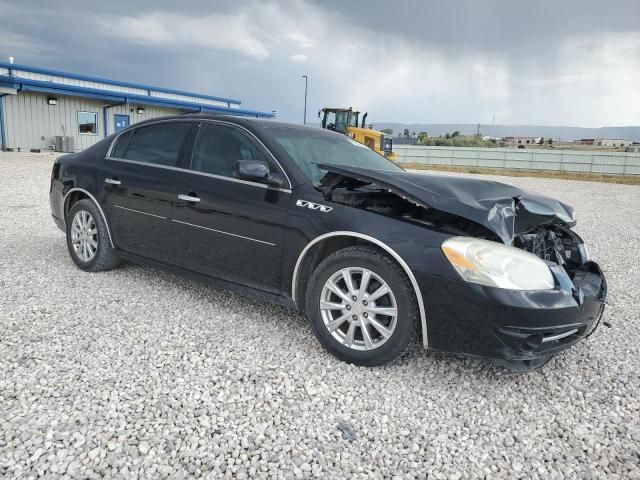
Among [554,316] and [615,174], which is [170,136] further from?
[615,174]

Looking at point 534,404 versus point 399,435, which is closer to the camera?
point 399,435

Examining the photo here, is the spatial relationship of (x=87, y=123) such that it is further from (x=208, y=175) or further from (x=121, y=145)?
(x=208, y=175)

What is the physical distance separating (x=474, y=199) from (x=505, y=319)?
2.49 feet

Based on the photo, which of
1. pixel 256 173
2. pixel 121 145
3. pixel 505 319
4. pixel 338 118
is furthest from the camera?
pixel 338 118

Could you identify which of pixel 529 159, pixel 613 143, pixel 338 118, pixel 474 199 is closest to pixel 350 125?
pixel 338 118

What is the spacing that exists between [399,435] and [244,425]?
0.78m

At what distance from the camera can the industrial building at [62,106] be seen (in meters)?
23.3

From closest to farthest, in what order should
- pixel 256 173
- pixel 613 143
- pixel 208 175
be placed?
1. pixel 256 173
2. pixel 208 175
3. pixel 613 143

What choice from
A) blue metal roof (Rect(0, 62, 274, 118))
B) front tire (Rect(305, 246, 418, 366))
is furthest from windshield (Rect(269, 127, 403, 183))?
blue metal roof (Rect(0, 62, 274, 118))

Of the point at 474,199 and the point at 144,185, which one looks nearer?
the point at 474,199

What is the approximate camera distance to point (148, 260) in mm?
4238

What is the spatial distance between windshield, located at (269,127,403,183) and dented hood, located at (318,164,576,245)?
36 centimetres

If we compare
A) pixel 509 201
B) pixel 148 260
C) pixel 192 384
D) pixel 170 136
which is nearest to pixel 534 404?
pixel 509 201

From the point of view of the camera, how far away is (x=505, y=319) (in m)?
2.63
